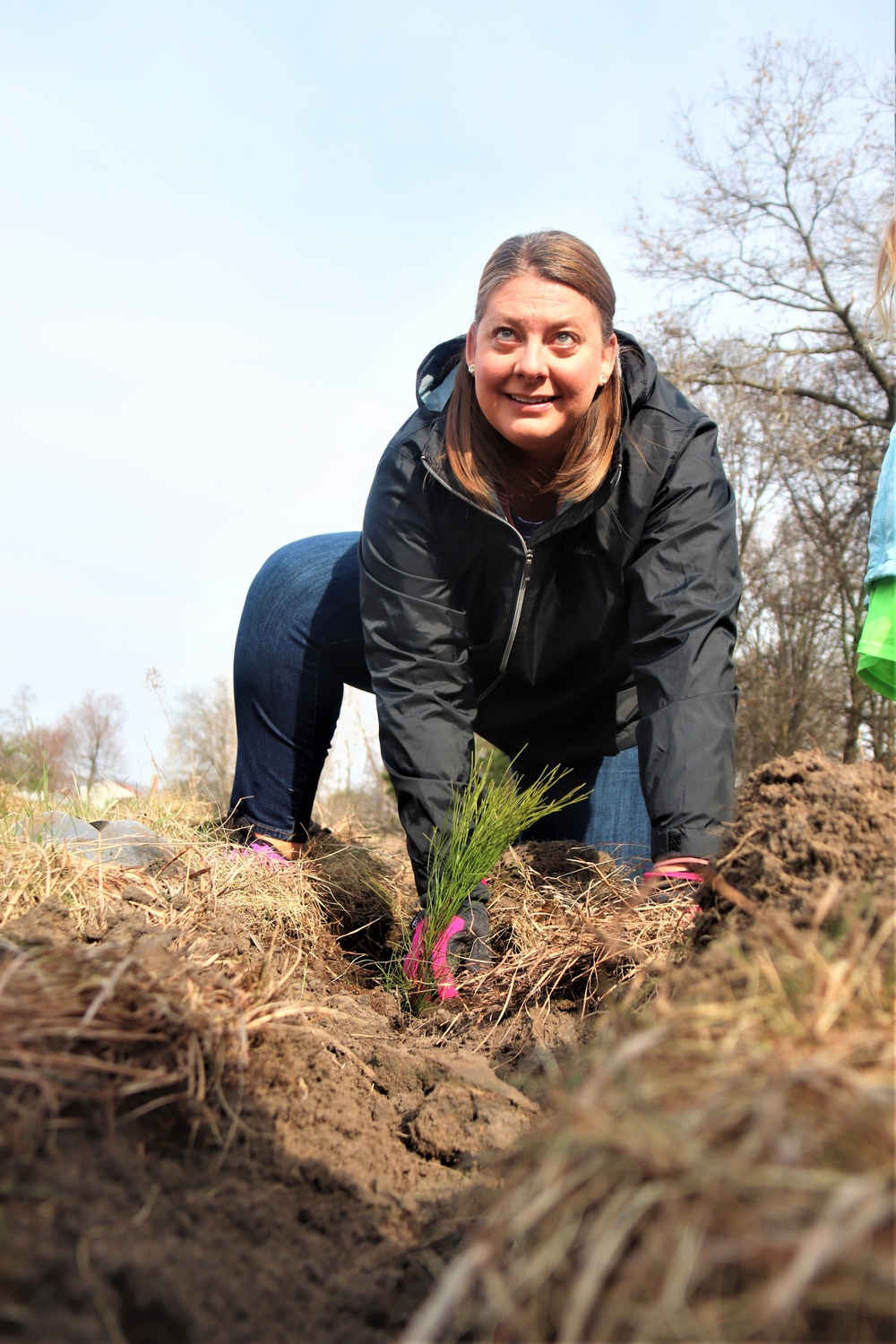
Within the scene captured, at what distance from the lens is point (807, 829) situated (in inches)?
62.8

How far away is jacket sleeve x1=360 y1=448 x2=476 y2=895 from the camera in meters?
2.81

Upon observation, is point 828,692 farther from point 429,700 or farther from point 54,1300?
point 54,1300

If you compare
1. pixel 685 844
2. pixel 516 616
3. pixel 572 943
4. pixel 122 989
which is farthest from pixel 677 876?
pixel 122 989

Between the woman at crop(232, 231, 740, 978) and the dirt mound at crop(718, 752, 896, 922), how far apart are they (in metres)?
0.61

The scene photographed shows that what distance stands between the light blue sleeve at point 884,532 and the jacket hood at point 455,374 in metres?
0.67

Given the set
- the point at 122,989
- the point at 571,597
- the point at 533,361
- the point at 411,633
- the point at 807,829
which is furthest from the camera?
the point at 571,597

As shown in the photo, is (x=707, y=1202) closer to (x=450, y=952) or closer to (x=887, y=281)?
(x=450, y=952)

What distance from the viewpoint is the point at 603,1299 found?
2.63 feet

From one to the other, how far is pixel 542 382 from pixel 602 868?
138 centimetres

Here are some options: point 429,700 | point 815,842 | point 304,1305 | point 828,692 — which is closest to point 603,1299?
point 304,1305

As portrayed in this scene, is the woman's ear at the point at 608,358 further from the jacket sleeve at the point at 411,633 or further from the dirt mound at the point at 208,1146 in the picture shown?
the dirt mound at the point at 208,1146

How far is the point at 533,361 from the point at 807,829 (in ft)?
4.87

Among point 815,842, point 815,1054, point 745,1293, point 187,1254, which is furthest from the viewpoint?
point 815,842

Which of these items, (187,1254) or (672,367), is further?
(672,367)
